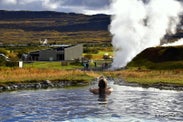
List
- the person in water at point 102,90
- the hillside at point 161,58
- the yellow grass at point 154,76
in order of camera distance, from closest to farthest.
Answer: the person in water at point 102,90 < the yellow grass at point 154,76 < the hillside at point 161,58

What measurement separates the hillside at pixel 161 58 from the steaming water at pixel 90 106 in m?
28.0

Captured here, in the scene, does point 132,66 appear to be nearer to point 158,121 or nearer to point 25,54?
point 25,54

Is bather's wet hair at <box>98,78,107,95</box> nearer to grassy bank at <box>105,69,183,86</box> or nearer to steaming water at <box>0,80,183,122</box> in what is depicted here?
steaming water at <box>0,80,183,122</box>

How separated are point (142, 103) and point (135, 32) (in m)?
86.1

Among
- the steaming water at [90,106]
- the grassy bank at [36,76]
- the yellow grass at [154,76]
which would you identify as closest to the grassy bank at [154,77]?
the yellow grass at [154,76]

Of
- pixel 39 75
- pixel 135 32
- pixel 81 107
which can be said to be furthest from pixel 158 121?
pixel 135 32

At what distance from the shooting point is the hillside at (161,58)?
93.2 m

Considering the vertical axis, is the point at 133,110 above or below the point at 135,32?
below

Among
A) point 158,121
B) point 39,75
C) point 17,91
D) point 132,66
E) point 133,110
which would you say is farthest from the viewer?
point 132,66

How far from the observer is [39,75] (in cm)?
7694

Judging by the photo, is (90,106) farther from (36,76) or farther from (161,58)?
(161,58)

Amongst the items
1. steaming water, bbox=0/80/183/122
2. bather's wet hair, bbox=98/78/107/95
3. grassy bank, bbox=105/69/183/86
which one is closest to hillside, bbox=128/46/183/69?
grassy bank, bbox=105/69/183/86

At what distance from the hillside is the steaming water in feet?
91.8

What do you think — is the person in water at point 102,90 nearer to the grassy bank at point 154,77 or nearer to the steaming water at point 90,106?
the steaming water at point 90,106
